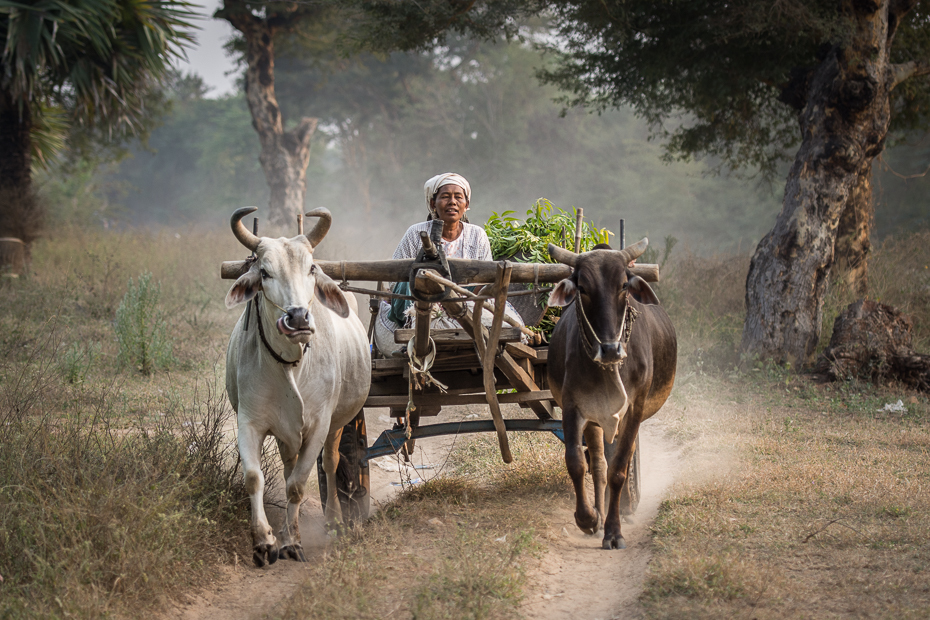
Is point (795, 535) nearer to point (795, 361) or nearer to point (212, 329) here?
point (795, 361)

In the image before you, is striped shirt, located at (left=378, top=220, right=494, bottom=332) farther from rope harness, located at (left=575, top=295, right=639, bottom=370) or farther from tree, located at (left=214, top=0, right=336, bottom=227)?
tree, located at (left=214, top=0, right=336, bottom=227)

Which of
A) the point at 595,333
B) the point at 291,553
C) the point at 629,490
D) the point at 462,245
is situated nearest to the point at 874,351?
the point at 629,490

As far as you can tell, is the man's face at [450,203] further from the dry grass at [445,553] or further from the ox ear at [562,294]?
the dry grass at [445,553]

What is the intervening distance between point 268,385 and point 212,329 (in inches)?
270

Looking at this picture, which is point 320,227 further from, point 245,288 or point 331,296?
point 245,288

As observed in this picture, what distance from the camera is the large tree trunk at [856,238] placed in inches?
396

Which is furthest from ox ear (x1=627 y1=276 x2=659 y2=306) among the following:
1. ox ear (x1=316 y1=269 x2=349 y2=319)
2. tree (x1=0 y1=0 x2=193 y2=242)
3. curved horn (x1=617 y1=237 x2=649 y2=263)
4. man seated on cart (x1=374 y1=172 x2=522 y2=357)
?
tree (x1=0 y1=0 x2=193 y2=242)

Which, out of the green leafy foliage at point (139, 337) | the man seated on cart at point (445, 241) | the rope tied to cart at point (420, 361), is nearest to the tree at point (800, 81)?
the man seated on cart at point (445, 241)

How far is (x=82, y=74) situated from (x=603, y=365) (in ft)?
35.7

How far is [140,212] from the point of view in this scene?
176 ft

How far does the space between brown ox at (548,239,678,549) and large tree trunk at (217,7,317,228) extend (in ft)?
49.5

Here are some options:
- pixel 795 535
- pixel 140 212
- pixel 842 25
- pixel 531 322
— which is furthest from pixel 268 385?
pixel 140 212

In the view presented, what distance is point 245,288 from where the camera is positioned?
12.3 ft

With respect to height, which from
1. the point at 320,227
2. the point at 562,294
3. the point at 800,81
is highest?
the point at 800,81
